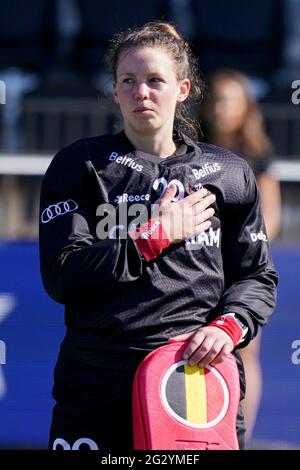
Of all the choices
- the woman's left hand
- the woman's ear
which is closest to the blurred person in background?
the woman's ear

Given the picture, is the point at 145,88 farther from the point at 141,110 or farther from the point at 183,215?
the point at 183,215

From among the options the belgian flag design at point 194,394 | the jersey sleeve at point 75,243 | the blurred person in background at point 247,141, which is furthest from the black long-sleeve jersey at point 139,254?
the blurred person in background at point 247,141

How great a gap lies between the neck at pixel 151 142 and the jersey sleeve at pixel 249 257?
21 centimetres

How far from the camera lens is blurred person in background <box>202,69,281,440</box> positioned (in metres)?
4.29

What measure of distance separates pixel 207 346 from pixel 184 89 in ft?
2.41

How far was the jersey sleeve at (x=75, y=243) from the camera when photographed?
2326 mm

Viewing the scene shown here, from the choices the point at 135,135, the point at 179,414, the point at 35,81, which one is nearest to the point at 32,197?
the point at 35,81

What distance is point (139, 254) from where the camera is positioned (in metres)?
2.35

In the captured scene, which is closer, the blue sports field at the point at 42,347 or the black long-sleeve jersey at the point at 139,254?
the black long-sleeve jersey at the point at 139,254

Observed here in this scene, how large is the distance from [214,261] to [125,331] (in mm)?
291

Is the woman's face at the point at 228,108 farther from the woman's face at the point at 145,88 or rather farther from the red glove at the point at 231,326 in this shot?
the red glove at the point at 231,326

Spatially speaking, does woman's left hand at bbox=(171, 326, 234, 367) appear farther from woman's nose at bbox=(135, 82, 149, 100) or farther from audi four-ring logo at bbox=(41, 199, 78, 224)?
woman's nose at bbox=(135, 82, 149, 100)
